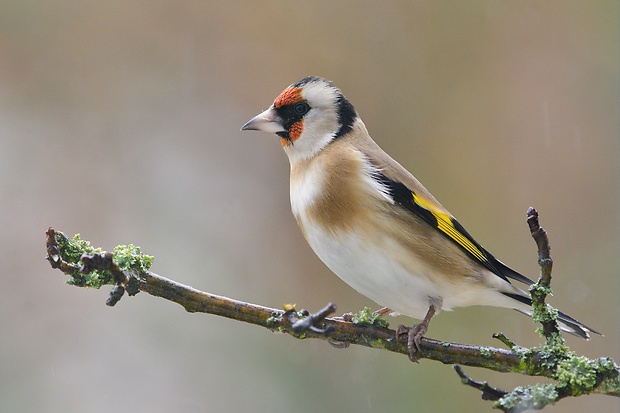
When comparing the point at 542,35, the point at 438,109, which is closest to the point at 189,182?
the point at 438,109

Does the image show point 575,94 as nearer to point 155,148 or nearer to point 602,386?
point 155,148

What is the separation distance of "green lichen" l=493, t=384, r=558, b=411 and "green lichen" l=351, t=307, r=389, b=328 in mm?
588

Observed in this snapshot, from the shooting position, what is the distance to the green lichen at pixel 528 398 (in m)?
1.78

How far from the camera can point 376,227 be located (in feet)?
8.71

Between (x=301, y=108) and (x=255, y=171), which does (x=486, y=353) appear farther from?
(x=255, y=171)

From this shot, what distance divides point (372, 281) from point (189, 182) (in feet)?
8.54

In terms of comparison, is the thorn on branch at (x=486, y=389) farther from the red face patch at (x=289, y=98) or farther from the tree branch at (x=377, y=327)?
Result: the red face patch at (x=289, y=98)

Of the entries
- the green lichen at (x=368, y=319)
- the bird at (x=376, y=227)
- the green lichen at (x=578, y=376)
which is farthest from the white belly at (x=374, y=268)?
the green lichen at (x=578, y=376)

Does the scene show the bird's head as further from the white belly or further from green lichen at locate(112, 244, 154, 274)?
green lichen at locate(112, 244, 154, 274)

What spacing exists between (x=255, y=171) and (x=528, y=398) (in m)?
3.50

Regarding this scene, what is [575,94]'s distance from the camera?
5.34 metres

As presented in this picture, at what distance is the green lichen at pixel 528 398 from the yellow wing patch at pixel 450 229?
3.35ft

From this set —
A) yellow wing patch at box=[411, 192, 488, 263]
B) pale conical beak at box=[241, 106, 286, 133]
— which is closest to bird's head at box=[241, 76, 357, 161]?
pale conical beak at box=[241, 106, 286, 133]

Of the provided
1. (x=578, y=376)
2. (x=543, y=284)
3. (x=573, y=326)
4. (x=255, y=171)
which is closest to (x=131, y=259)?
(x=543, y=284)
